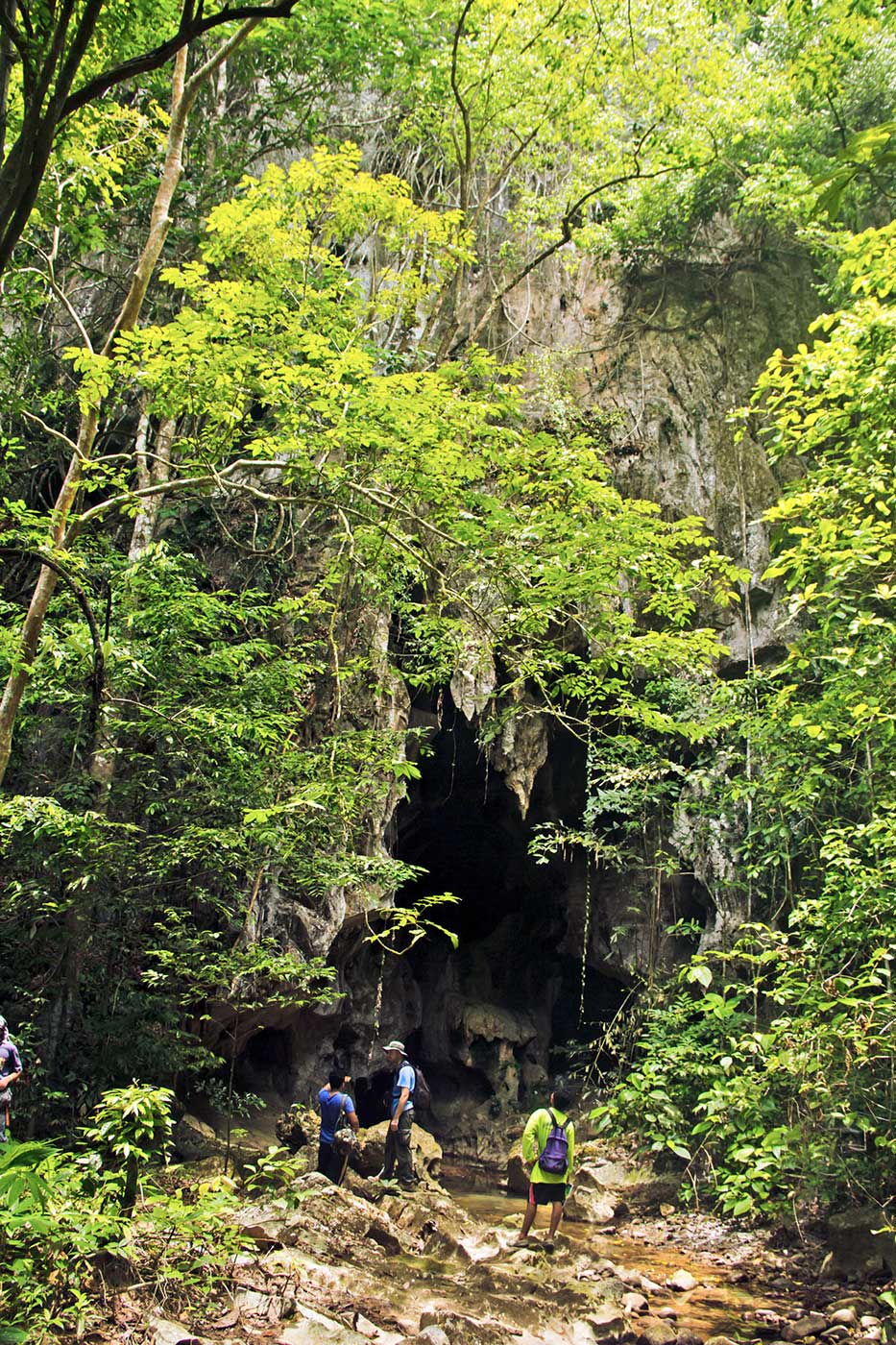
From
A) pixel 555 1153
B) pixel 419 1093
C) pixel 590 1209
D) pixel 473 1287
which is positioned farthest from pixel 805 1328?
pixel 419 1093

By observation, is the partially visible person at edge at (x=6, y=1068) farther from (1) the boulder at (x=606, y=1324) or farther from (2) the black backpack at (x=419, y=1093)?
(2) the black backpack at (x=419, y=1093)

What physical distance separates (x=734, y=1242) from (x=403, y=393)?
7.65 meters

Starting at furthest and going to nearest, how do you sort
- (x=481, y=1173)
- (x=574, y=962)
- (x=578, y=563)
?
(x=574, y=962)
(x=481, y=1173)
(x=578, y=563)

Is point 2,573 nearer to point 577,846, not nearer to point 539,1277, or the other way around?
point 539,1277

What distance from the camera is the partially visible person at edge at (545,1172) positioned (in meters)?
6.96

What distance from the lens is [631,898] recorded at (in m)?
13.4

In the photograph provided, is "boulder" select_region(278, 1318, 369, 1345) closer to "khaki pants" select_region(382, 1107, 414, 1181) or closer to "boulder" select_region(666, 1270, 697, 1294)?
"boulder" select_region(666, 1270, 697, 1294)

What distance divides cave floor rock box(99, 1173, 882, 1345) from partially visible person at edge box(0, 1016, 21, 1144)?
1.45 meters

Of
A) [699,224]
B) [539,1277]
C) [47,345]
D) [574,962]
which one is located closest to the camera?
[539,1277]

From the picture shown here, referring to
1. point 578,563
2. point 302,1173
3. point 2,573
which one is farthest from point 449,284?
point 302,1173

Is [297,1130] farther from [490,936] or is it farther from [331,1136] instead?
[490,936]

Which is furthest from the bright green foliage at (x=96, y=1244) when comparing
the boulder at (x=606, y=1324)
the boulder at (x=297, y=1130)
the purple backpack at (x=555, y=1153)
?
the boulder at (x=297, y=1130)

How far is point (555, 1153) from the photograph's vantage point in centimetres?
705

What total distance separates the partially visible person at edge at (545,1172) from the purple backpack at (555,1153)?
16mm
